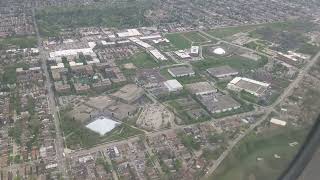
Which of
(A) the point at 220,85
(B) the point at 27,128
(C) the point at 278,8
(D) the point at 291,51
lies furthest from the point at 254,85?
(C) the point at 278,8

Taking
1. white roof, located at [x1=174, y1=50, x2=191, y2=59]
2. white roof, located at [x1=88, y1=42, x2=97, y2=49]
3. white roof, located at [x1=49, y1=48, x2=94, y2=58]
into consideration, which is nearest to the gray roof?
white roof, located at [x1=174, y1=50, x2=191, y2=59]

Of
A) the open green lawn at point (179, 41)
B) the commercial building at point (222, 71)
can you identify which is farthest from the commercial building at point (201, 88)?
the open green lawn at point (179, 41)

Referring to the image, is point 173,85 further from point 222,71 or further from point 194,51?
point 194,51

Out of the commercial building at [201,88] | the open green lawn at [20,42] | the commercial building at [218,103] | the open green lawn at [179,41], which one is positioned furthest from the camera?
the open green lawn at [179,41]

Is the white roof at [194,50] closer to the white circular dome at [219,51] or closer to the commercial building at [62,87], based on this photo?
the white circular dome at [219,51]

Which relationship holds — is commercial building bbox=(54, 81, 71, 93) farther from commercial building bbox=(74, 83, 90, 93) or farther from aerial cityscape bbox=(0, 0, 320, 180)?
commercial building bbox=(74, 83, 90, 93)

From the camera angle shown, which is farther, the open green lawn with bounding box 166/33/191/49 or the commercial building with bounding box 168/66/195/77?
the open green lawn with bounding box 166/33/191/49

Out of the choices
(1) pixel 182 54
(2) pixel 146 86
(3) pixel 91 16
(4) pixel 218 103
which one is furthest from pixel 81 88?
(3) pixel 91 16
